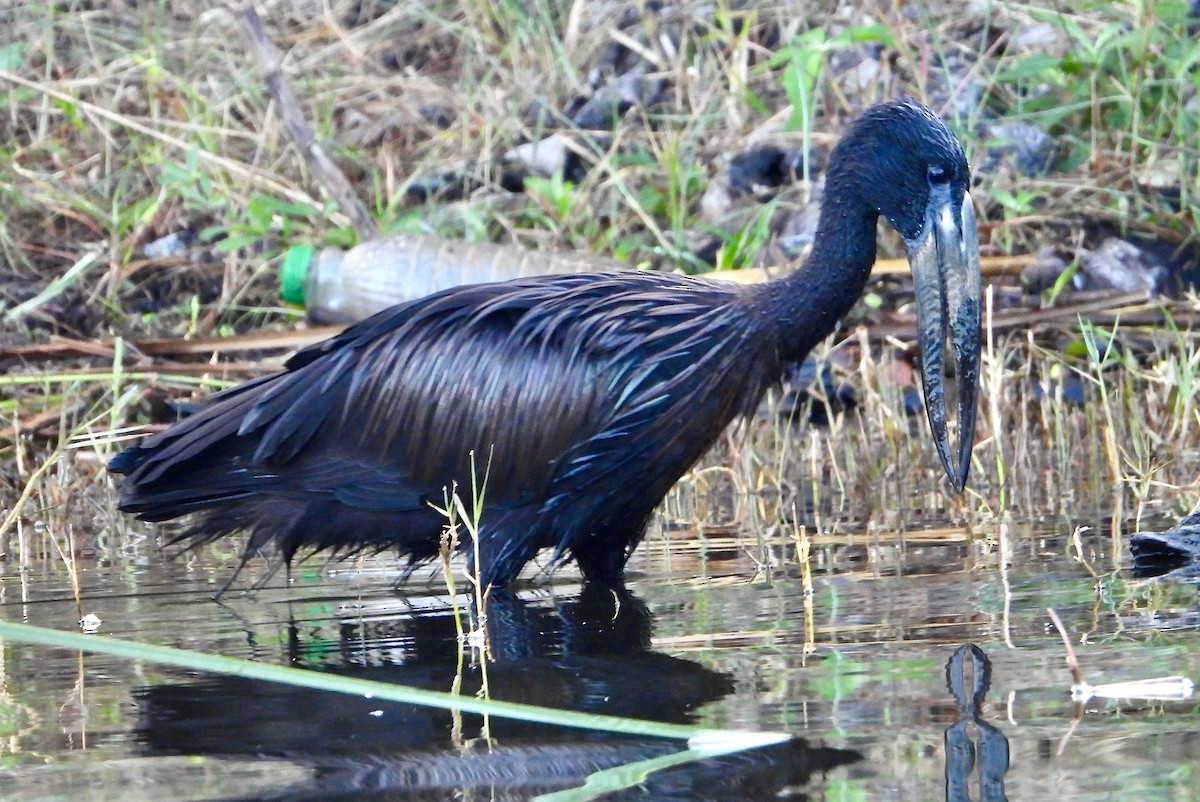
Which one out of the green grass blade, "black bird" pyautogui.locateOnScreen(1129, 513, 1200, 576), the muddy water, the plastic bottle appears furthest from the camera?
the plastic bottle

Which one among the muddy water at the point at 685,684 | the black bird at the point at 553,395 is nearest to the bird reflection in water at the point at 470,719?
the muddy water at the point at 685,684

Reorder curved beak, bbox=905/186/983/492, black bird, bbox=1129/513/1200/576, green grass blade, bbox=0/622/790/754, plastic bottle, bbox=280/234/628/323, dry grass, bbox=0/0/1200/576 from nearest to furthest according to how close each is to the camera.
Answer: green grass blade, bbox=0/622/790/754 < black bird, bbox=1129/513/1200/576 < curved beak, bbox=905/186/983/492 < dry grass, bbox=0/0/1200/576 < plastic bottle, bbox=280/234/628/323

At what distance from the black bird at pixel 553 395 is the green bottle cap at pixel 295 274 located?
11.4 feet

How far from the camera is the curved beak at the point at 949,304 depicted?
4.07 meters

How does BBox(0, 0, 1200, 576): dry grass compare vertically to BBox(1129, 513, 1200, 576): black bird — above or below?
above

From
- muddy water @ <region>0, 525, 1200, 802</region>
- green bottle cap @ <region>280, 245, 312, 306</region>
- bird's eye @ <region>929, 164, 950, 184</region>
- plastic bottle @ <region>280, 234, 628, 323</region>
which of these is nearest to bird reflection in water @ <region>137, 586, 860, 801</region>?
muddy water @ <region>0, 525, 1200, 802</region>

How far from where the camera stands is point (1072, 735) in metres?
2.25

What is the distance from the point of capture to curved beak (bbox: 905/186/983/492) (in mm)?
4070

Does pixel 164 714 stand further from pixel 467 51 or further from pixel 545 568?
pixel 467 51

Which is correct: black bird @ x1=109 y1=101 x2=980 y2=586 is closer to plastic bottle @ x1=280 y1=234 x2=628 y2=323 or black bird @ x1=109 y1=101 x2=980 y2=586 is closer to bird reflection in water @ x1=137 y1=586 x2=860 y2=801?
bird reflection in water @ x1=137 y1=586 x2=860 y2=801

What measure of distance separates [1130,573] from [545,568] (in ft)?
5.01

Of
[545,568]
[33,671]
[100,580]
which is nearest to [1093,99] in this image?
[545,568]

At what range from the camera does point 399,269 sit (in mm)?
7734

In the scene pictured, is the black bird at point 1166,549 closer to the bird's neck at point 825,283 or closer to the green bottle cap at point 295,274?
the bird's neck at point 825,283
